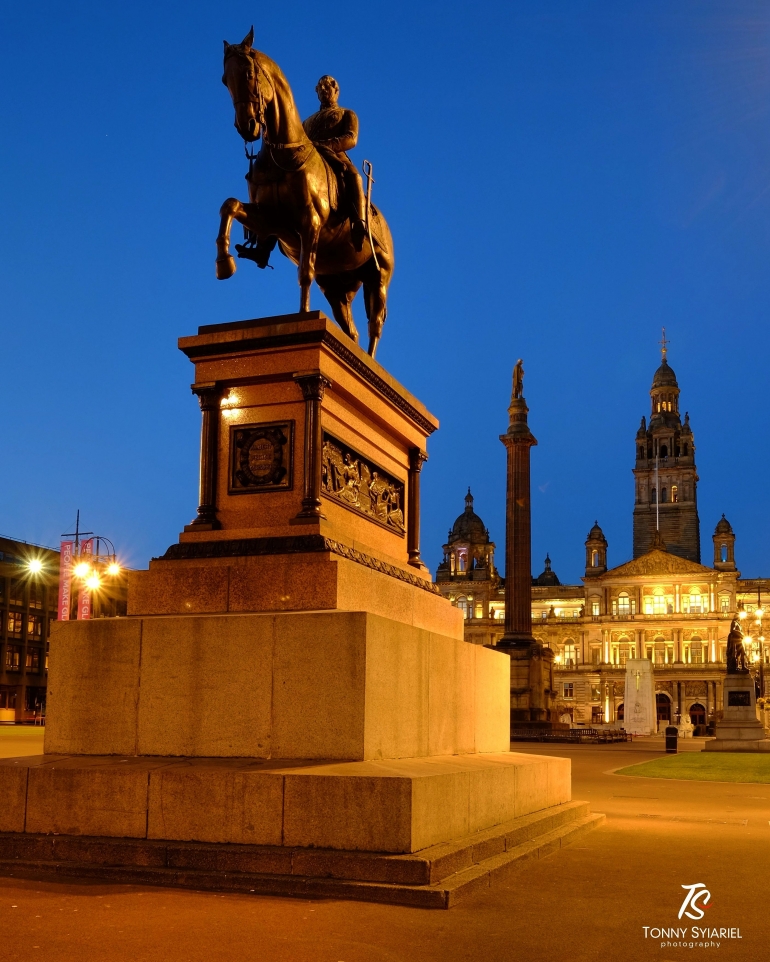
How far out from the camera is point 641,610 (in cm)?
11481

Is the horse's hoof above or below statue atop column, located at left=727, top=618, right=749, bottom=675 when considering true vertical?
above

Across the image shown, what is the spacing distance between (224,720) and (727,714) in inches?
1573

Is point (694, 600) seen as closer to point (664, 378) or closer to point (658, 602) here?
point (658, 602)

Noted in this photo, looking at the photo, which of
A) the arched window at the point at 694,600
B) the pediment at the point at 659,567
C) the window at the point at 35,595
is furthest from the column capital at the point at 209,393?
the arched window at the point at 694,600

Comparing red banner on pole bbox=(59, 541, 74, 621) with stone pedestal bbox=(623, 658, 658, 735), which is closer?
red banner on pole bbox=(59, 541, 74, 621)

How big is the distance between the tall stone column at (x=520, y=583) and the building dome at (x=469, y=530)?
213ft

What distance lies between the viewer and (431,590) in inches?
392

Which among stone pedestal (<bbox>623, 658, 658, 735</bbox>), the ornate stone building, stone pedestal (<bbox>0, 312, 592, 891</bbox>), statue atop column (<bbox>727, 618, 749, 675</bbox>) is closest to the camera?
stone pedestal (<bbox>0, 312, 592, 891</bbox>)

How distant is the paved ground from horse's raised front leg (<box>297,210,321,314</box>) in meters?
4.75

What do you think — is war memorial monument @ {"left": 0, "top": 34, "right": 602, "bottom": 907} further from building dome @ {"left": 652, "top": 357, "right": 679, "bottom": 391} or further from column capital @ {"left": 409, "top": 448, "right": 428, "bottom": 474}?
building dome @ {"left": 652, "top": 357, "right": 679, "bottom": 391}

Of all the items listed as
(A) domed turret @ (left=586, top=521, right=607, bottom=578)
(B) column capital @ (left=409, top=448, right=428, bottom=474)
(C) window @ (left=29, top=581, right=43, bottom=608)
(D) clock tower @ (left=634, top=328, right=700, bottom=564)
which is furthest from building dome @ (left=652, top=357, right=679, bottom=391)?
(B) column capital @ (left=409, top=448, right=428, bottom=474)

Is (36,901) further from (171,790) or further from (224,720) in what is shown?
(224,720)

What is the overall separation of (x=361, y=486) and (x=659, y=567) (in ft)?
360

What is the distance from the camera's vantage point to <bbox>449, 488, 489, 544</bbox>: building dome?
124688 mm
